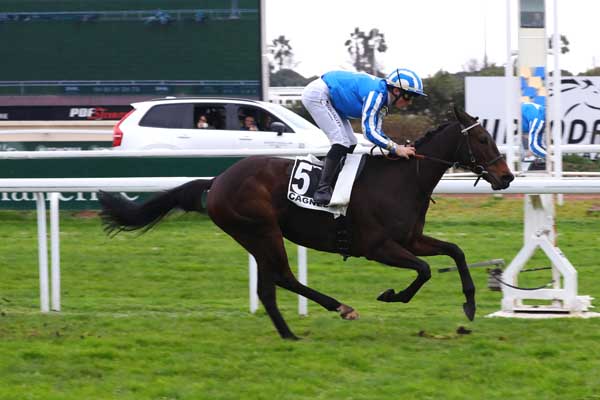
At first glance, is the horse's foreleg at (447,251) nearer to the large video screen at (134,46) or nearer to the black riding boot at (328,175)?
the black riding boot at (328,175)

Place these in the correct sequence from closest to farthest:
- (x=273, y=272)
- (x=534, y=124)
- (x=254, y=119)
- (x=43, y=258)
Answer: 1. (x=273, y=272)
2. (x=43, y=258)
3. (x=534, y=124)
4. (x=254, y=119)

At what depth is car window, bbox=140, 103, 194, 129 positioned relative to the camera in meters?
13.3

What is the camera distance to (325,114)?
6.45 meters

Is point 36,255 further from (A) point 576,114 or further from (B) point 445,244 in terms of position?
(A) point 576,114

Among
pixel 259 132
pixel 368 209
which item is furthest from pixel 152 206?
pixel 259 132

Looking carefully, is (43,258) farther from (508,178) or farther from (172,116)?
(172,116)

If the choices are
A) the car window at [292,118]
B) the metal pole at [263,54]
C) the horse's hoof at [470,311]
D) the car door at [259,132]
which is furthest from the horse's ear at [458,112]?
the metal pole at [263,54]

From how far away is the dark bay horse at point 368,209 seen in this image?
624 centimetres

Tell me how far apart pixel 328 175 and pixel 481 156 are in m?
0.89

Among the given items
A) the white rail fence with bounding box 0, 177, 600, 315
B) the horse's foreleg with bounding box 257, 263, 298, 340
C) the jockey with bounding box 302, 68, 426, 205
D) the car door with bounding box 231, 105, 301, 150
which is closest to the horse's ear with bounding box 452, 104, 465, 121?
the jockey with bounding box 302, 68, 426, 205

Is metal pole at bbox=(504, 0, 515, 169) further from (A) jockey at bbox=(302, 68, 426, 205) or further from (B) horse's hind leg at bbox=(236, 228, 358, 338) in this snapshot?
(B) horse's hind leg at bbox=(236, 228, 358, 338)

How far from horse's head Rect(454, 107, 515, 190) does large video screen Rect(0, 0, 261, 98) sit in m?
11.3

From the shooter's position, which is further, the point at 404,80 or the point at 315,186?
the point at 315,186

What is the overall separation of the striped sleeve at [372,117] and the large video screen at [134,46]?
11382 mm
